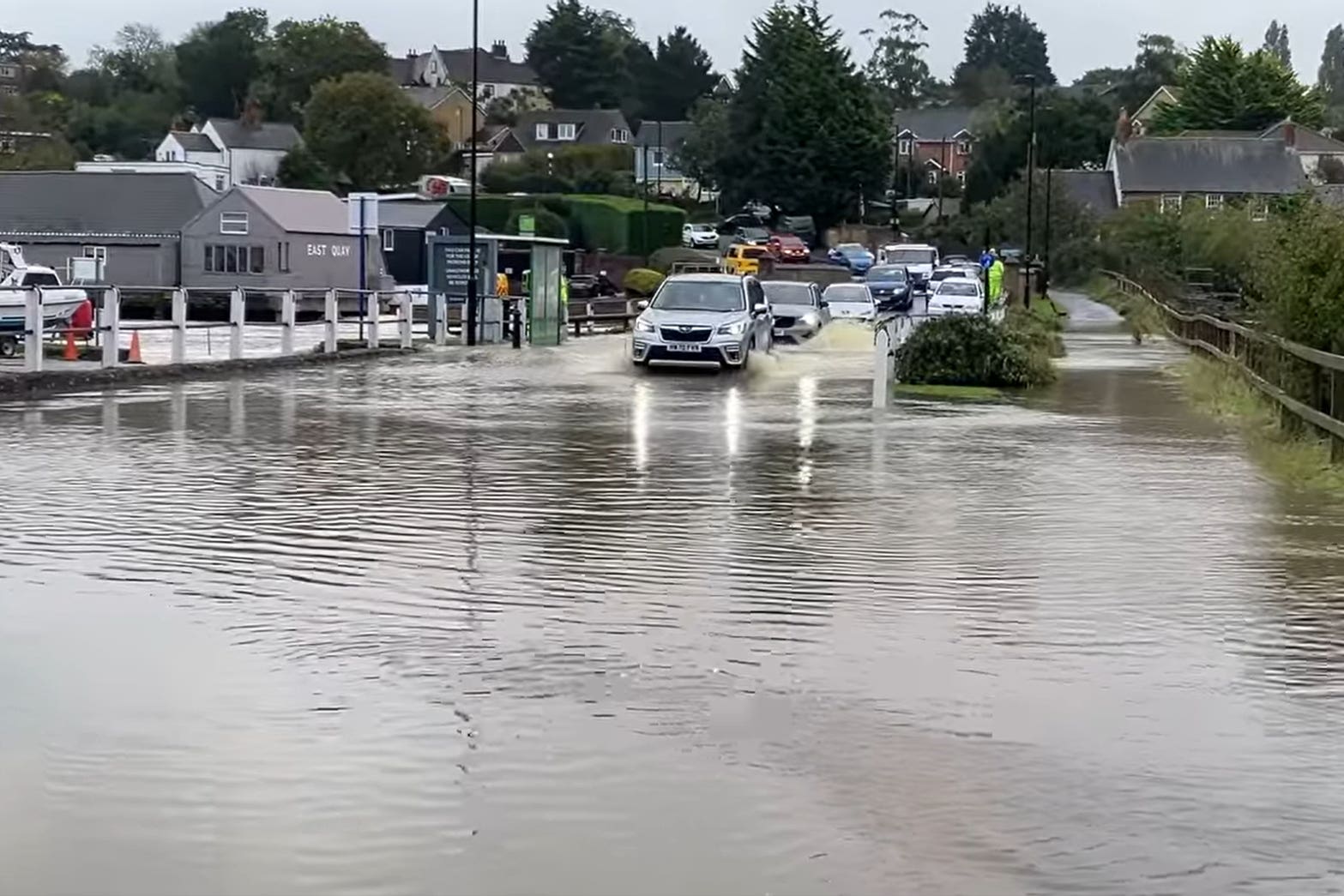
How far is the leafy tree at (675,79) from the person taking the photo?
14938 centimetres

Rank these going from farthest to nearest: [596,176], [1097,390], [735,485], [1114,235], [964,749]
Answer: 1. [596,176]
2. [1114,235]
3. [1097,390]
4. [735,485]
5. [964,749]

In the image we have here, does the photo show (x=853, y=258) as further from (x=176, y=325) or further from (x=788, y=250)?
(x=176, y=325)

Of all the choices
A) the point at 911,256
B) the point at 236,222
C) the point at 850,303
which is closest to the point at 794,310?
the point at 850,303

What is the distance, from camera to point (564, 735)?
7.07 metres

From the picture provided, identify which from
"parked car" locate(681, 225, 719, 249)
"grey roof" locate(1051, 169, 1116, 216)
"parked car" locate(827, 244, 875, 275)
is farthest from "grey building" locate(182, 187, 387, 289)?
"grey roof" locate(1051, 169, 1116, 216)

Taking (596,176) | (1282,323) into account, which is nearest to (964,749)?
(1282,323)

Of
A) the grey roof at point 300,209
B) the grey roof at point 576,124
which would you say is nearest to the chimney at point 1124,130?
the grey roof at point 576,124

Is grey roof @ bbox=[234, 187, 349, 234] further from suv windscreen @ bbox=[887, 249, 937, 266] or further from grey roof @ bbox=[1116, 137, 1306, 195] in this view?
grey roof @ bbox=[1116, 137, 1306, 195]

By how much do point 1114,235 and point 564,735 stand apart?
80703 millimetres

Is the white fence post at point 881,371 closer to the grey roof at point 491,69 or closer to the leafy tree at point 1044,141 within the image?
the leafy tree at point 1044,141

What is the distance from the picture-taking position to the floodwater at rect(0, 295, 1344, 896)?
5.81 metres

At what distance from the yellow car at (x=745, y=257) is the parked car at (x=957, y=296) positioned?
22.4 meters

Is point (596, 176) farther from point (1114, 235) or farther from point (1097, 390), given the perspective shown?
point (1097, 390)

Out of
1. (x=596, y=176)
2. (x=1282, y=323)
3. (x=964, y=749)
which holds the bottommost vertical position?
(x=964, y=749)
